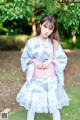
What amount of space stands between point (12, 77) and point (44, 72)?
2.43 m

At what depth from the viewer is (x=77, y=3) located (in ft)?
17.0

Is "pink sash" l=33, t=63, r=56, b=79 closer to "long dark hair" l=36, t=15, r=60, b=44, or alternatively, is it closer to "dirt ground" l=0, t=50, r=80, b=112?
"long dark hair" l=36, t=15, r=60, b=44

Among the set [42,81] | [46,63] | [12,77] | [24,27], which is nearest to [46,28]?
[46,63]

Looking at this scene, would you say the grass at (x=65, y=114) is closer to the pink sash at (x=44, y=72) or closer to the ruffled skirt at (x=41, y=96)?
the ruffled skirt at (x=41, y=96)

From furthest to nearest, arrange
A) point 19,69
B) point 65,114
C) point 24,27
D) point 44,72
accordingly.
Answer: point 24,27 < point 19,69 < point 65,114 < point 44,72

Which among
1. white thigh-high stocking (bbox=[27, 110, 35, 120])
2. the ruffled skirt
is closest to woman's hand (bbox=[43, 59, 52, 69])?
the ruffled skirt

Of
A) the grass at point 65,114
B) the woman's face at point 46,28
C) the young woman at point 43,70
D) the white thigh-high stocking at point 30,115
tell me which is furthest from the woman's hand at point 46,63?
the grass at point 65,114

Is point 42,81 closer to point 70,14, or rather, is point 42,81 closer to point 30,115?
point 30,115

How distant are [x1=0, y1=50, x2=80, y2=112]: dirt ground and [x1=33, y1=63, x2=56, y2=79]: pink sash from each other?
113 centimetres

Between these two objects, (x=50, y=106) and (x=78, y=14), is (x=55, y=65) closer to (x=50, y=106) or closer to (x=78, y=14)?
(x=50, y=106)

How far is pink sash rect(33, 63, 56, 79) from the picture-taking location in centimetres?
397

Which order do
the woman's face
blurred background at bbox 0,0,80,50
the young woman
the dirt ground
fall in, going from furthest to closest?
blurred background at bbox 0,0,80,50, the dirt ground, the young woman, the woman's face

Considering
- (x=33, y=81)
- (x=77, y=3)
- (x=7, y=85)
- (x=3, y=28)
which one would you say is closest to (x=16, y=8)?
(x=77, y=3)

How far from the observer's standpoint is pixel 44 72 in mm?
3969
